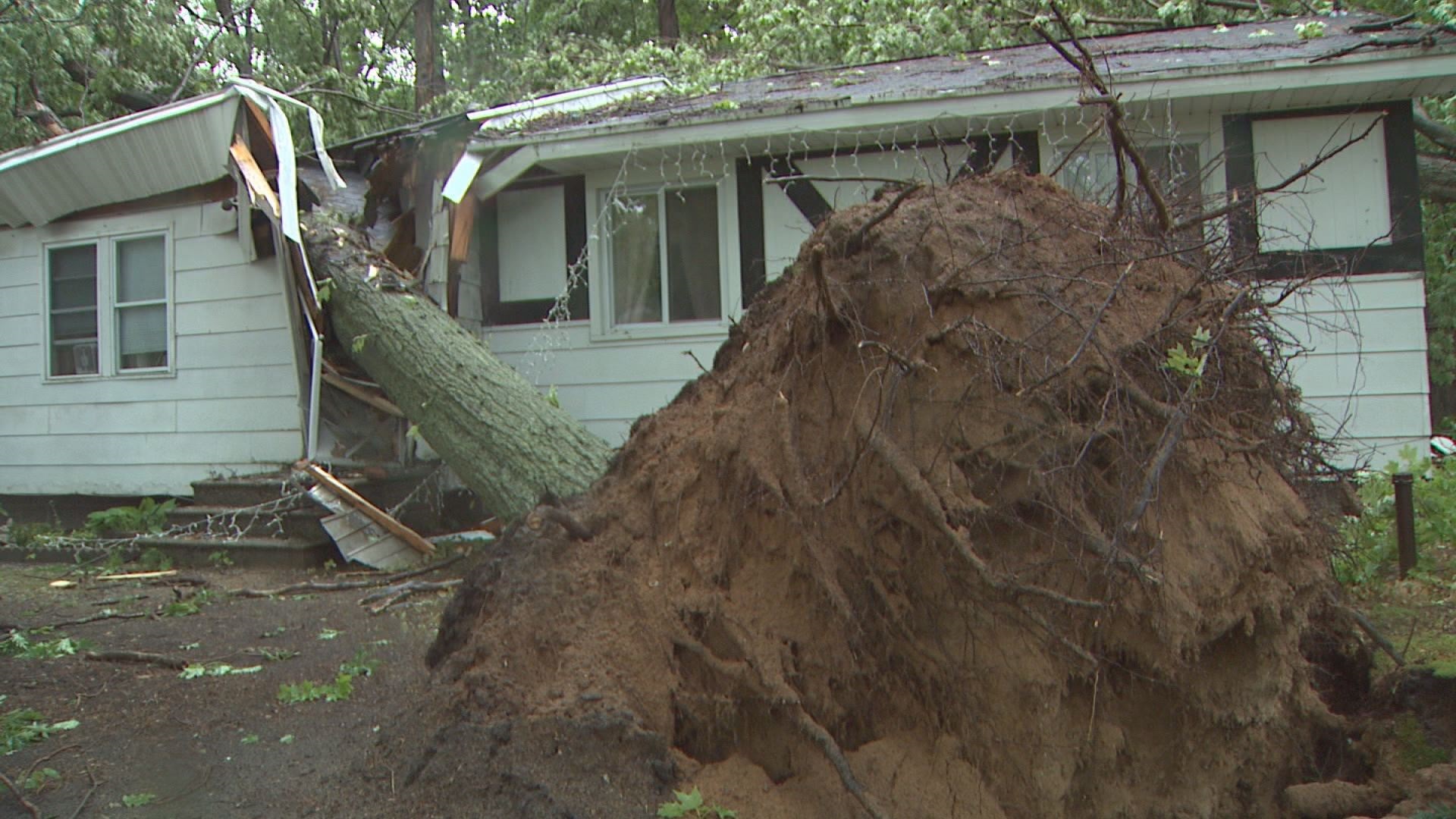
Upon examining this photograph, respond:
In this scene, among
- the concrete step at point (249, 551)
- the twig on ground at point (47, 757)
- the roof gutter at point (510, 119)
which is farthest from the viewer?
the roof gutter at point (510, 119)

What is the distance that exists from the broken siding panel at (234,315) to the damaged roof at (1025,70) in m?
2.72

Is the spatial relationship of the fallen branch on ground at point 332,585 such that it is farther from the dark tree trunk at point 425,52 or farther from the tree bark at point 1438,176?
the dark tree trunk at point 425,52

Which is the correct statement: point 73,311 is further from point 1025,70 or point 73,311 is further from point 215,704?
point 1025,70

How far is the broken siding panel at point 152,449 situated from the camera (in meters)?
9.73

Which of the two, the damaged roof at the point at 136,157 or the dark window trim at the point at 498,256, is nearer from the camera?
the damaged roof at the point at 136,157

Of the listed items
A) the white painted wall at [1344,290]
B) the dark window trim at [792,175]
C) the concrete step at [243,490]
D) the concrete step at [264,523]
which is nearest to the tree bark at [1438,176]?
the white painted wall at [1344,290]

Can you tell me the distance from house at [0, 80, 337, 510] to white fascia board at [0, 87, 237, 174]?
22 mm

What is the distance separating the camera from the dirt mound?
11.0 ft

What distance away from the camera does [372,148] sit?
33.7 ft

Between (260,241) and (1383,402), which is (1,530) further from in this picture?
(1383,402)

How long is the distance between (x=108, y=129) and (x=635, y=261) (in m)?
5.08

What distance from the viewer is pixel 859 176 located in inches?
258

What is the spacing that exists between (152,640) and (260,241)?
4.68 m

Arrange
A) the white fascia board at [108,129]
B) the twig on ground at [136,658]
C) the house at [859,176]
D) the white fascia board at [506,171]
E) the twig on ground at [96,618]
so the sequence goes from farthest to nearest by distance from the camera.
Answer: the white fascia board at [506,171] < the white fascia board at [108,129] < the house at [859,176] < the twig on ground at [96,618] < the twig on ground at [136,658]
